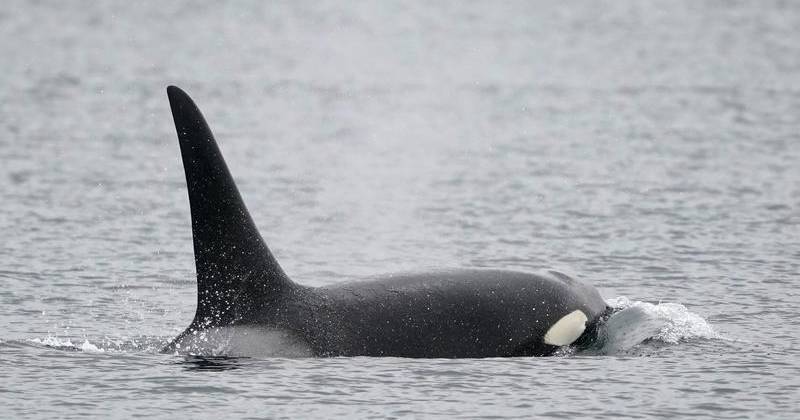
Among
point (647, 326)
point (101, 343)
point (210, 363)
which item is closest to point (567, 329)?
point (647, 326)

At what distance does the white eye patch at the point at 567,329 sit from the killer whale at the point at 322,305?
0.01 metres

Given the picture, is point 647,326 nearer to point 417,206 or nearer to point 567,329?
point 567,329

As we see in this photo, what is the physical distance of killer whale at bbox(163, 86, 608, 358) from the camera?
45.9 feet

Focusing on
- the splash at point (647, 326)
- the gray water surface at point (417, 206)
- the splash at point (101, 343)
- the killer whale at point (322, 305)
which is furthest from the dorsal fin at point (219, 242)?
the splash at point (647, 326)

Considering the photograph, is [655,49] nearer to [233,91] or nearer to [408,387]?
[233,91]

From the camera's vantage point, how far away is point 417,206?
25.4 meters

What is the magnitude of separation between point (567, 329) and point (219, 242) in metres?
3.28

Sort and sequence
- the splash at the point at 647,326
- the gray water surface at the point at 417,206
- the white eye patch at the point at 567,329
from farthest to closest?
1. the splash at the point at 647,326
2. the white eye patch at the point at 567,329
3. the gray water surface at the point at 417,206

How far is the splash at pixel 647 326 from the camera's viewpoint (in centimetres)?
1516

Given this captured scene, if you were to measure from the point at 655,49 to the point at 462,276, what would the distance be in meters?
42.3

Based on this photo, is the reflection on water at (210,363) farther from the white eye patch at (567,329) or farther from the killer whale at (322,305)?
the white eye patch at (567,329)

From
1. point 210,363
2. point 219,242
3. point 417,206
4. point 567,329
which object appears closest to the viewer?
point 219,242

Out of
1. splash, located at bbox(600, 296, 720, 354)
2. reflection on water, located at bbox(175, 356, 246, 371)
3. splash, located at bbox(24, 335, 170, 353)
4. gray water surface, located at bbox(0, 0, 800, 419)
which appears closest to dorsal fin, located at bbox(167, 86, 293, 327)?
reflection on water, located at bbox(175, 356, 246, 371)

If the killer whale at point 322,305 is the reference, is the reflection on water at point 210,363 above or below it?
below
